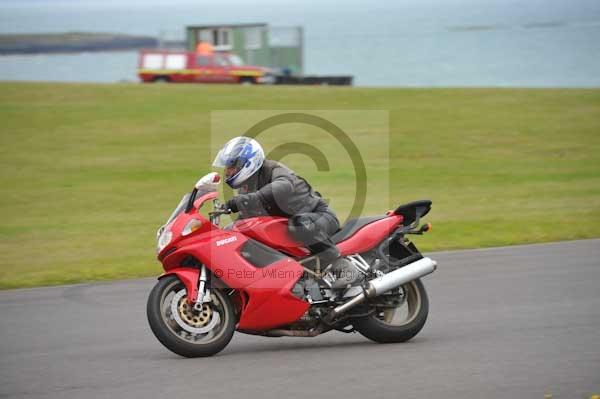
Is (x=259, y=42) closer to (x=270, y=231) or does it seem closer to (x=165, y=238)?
(x=270, y=231)

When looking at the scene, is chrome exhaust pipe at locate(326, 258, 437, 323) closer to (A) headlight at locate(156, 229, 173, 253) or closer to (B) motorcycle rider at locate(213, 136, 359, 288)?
(B) motorcycle rider at locate(213, 136, 359, 288)

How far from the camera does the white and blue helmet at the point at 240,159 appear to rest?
259 inches

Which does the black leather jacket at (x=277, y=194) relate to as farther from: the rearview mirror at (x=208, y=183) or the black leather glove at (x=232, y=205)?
the rearview mirror at (x=208, y=183)


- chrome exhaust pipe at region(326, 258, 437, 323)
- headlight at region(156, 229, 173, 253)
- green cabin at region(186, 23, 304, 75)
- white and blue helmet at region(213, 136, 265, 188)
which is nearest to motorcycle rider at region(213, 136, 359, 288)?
white and blue helmet at region(213, 136, 265, 188)

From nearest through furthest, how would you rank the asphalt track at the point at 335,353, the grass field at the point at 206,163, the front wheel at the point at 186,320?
1. the asphalt track at the point at 335,353
2. the front wheel at the point at 186,320
3. the grass field at the point at 206,163

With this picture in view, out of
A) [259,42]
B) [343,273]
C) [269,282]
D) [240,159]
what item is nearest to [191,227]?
[240,159]

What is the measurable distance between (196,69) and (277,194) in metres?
29.8

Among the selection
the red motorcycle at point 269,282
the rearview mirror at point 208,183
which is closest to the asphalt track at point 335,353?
the red motorcycle at point 269,282

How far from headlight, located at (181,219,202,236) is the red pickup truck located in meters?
28.3

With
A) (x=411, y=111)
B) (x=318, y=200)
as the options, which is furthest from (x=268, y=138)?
(x=318, y=200)

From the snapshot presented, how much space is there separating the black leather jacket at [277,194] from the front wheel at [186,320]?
2.32 ft

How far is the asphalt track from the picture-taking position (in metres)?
5.79

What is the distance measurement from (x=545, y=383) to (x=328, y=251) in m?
1.94

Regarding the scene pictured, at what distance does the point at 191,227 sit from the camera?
657 cm
